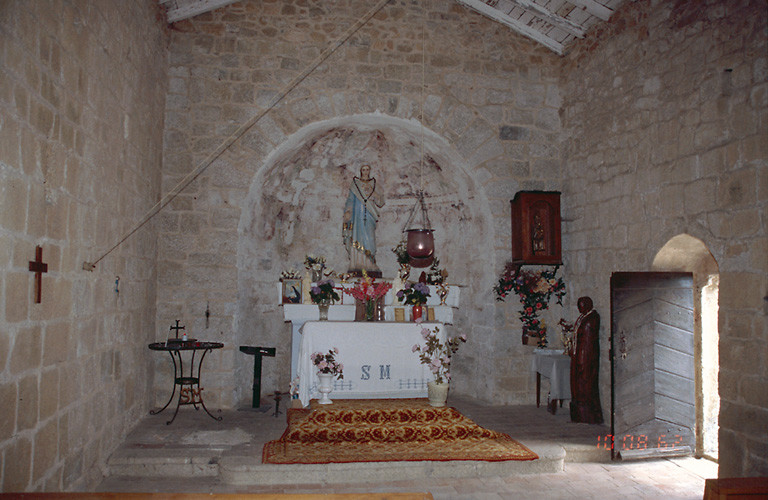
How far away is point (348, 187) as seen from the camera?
832 centimetres

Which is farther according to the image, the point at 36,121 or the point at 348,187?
the point at 348,187

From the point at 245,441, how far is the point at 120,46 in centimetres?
362

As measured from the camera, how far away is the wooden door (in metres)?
5.08

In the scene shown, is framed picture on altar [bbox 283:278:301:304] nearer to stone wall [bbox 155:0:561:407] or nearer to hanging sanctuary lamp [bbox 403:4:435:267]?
stone wall [bbox 155:0:561:407]

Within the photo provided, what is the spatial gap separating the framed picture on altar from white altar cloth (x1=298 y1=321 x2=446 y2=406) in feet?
2.90

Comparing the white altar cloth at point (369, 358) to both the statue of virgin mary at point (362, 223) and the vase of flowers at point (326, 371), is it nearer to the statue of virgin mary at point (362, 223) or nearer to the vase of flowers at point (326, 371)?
the vase of flowers at point (326, 371)

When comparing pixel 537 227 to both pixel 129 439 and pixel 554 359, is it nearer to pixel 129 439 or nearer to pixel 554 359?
pixel 554 359

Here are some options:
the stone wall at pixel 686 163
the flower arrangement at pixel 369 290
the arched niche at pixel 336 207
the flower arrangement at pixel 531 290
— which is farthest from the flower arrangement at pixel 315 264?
the stone wall at pixel 686 163

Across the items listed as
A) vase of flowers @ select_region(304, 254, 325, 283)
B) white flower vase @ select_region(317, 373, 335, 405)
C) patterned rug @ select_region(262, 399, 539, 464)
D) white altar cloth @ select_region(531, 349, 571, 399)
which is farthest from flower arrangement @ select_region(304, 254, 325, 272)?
white altar cloth @ select_region(531, 349, 571, 399)

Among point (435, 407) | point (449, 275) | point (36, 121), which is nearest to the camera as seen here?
point (36, 121)

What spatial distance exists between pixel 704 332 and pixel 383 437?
10.6 feet

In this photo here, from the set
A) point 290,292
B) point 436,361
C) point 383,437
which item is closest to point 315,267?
point 290,292

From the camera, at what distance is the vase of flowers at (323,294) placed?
22.2ft

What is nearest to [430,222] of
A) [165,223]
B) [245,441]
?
[165,223]
